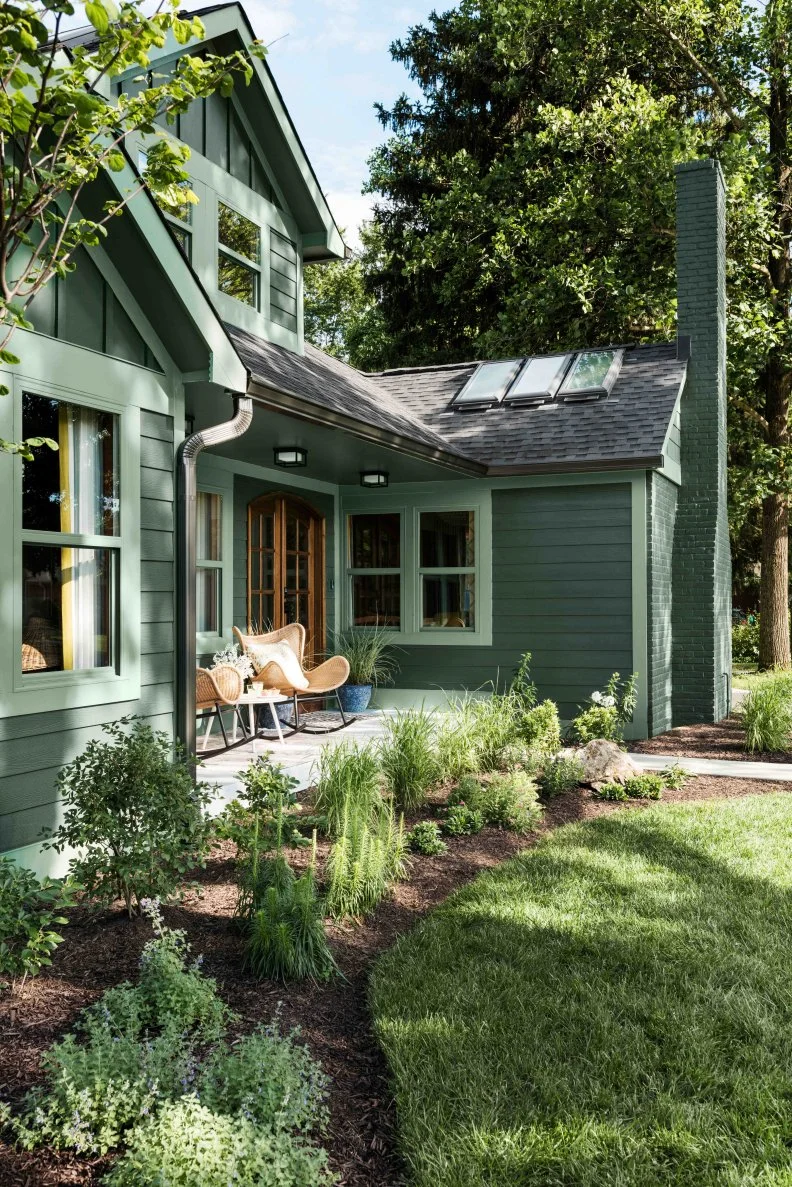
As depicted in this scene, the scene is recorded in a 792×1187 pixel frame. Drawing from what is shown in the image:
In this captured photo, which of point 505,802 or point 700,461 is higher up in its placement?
point 700,461

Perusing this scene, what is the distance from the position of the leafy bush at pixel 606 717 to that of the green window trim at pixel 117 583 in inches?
146

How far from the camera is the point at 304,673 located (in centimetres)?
828

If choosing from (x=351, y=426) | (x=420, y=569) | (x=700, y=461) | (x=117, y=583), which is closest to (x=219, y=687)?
(x=351, y=426)

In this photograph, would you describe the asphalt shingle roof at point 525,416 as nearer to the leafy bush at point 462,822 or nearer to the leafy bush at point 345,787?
the leafy bush at point 345,787

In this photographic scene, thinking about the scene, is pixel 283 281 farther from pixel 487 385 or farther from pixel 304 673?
pixel 304 673

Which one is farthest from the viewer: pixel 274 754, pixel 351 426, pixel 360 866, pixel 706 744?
pixel 706 744

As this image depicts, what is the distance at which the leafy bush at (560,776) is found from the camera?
19.1ft

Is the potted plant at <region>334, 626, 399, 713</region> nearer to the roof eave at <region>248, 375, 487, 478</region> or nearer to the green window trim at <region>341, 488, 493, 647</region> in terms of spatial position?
the green window trim at <region>341, 488, 493, 647</region>

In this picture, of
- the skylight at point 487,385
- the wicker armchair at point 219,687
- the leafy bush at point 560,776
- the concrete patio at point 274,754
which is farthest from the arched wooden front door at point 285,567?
the leafy bush at point 560,776

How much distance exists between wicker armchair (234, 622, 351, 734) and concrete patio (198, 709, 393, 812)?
223 millimetres

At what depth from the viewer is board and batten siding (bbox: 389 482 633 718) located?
335 inches

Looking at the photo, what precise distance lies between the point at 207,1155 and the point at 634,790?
4.41 m

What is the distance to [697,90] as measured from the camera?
15.2 m

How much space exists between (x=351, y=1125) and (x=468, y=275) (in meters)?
16.0
